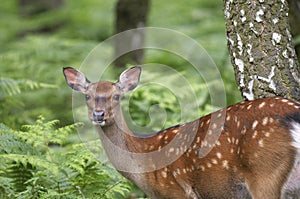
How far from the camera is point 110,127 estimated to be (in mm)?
6043

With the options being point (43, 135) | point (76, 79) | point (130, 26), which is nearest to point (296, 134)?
point (76, 79)

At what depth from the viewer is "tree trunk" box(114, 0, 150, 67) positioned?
9586 mm

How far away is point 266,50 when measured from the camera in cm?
591

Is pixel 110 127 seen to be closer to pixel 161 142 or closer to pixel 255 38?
pixel 161 142

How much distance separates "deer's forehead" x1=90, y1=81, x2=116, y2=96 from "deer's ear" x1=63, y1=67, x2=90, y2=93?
0.33 feet

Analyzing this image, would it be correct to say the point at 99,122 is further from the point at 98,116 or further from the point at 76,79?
the point at 76,79

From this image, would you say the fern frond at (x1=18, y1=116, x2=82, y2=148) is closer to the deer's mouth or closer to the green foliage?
the green foliage

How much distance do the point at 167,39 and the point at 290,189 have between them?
8663mm

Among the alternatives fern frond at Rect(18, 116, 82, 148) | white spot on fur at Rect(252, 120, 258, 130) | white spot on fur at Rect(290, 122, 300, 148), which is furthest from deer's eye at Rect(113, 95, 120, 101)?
white spot on fur at Rect(290, 122, 300, 148)

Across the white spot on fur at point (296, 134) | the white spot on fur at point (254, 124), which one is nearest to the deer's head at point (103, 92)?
the white spot on fur at point (254, 124)

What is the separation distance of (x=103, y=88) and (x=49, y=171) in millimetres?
870

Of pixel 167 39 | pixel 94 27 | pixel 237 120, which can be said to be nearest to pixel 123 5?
pixel 167 39

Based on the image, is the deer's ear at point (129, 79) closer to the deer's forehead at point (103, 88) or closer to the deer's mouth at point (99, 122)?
the deer's forehead at point (103, 88)

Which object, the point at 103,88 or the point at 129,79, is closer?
the point at 103,88
